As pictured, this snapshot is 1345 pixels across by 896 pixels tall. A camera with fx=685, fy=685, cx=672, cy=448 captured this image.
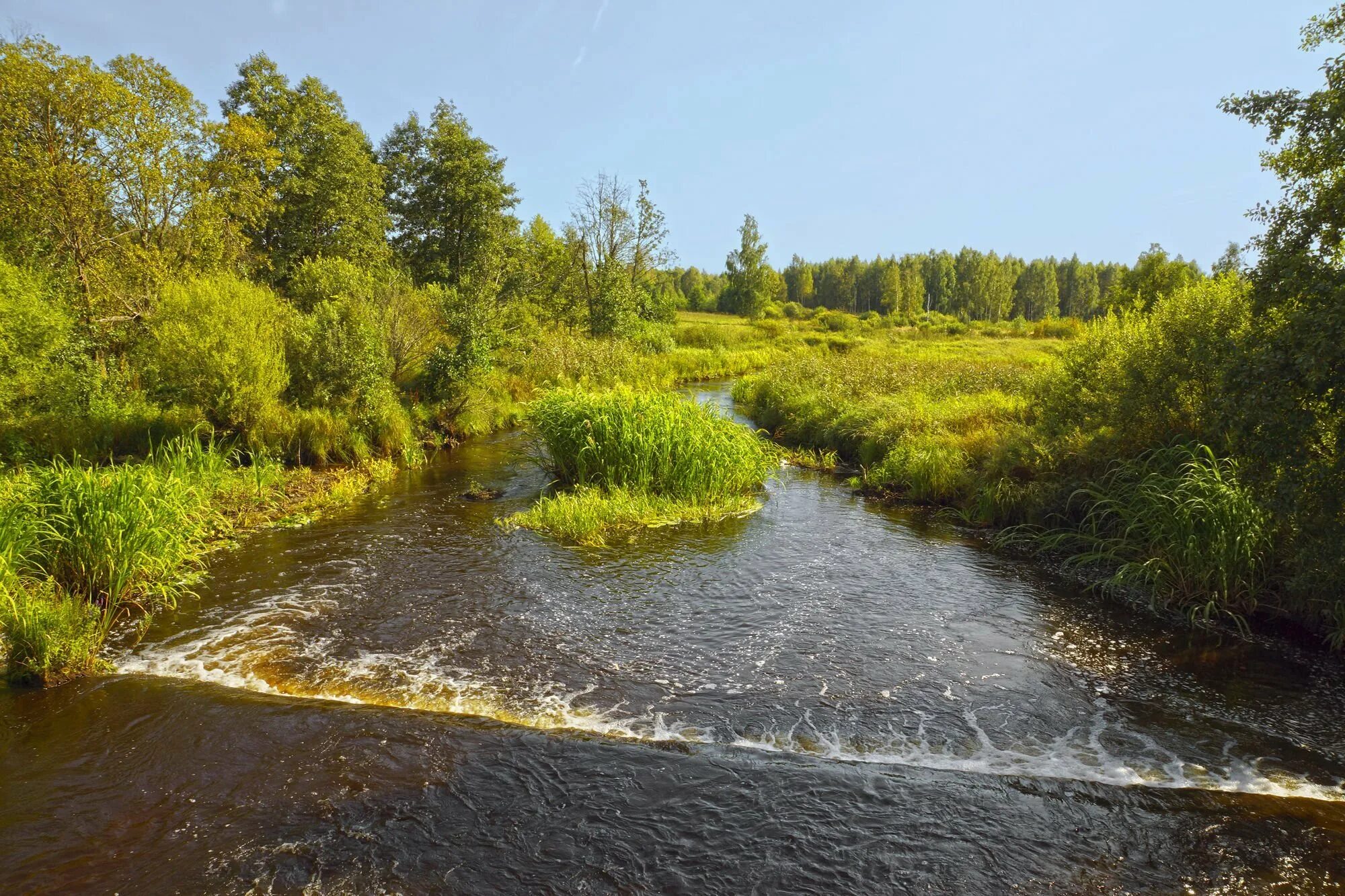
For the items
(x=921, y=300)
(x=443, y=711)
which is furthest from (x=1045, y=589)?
(x=921, y=300)

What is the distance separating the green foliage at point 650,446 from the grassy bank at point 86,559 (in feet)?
25.0

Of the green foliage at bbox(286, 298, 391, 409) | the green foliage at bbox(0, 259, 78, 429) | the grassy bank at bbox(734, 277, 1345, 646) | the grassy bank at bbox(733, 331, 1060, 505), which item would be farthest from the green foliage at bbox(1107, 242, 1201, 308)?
the green foliage at bbox(0, 259, 78, 429)

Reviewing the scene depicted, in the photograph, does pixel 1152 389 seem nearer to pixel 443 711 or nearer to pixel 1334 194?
pixel 1334 194

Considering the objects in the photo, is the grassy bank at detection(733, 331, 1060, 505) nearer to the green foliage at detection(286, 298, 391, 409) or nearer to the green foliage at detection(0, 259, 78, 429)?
the green foliage at detection(286, 298, 391, 409)

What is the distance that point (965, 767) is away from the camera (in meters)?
7.04

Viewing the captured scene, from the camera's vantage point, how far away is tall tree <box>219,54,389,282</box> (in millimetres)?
31500

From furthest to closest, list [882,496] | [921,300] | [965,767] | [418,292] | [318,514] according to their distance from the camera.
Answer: [921,300], [418,292], [882,496], [318,514], [965,767]

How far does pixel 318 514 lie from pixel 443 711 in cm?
924

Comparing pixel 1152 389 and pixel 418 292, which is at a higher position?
pixel 418 292

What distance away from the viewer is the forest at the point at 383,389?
28.5 ft

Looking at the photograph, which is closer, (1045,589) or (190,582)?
(190,582)

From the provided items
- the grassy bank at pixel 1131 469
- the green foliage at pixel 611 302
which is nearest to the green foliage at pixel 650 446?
the grassy bank at pixel 1131 469

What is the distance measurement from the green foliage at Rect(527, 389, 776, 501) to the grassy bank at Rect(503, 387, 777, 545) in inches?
0.9

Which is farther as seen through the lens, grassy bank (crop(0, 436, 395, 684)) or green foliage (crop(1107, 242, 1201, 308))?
green foliage (crop(1107, 242, 1201, 308))
